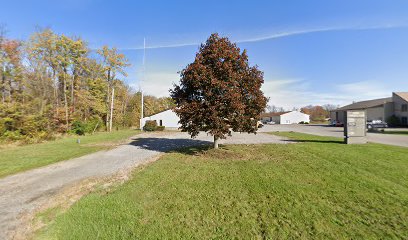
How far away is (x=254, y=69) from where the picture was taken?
32.1 ft

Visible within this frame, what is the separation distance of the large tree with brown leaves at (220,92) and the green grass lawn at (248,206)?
2.80m

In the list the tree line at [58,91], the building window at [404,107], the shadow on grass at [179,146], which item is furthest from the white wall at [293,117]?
the shadow on grass at [179,146]

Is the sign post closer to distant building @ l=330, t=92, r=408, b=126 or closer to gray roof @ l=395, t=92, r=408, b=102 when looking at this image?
distant building @ l=330, t=92, r=408, b=126

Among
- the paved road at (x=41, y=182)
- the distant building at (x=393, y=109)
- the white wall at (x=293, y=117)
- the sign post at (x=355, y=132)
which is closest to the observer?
the paved road at (x=41, y=182)

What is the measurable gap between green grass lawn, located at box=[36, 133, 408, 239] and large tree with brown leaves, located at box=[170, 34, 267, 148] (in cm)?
280

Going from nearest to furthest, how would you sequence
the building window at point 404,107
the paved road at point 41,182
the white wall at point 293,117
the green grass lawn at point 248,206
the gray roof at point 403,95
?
1. the green grass lawn at point 248,206
2. the paved road at point 41,182
3. the building window at point 404,107
4. the gray roof at point 403,95
5. the white wall at point 293,117

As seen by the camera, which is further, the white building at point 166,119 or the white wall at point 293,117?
the white wall at point 293,117

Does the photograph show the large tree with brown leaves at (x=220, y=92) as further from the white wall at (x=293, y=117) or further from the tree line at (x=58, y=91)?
the white wall at (x=293, y=117)

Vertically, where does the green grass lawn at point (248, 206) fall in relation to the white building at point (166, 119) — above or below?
below

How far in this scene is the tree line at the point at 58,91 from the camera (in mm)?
17938

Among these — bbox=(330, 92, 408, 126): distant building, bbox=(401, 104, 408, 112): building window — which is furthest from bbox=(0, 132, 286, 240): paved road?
bbox=(401, 104, 408, 112): building window

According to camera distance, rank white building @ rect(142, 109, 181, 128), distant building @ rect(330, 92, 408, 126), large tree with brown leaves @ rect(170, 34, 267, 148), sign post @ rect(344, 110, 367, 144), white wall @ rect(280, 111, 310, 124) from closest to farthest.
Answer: large tree with brown leaves @ rect(170, 34, 267, 148), sign post @ rect(344, 110, 367, 144), distant building @ rect(330, 92, 408, 126), white building @ rect(142, 109, 181, 128), white wall @ rect(280, 111, 310, 124)

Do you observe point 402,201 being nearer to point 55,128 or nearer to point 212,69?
point 212,69

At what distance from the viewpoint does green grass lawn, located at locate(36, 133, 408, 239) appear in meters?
3.43
